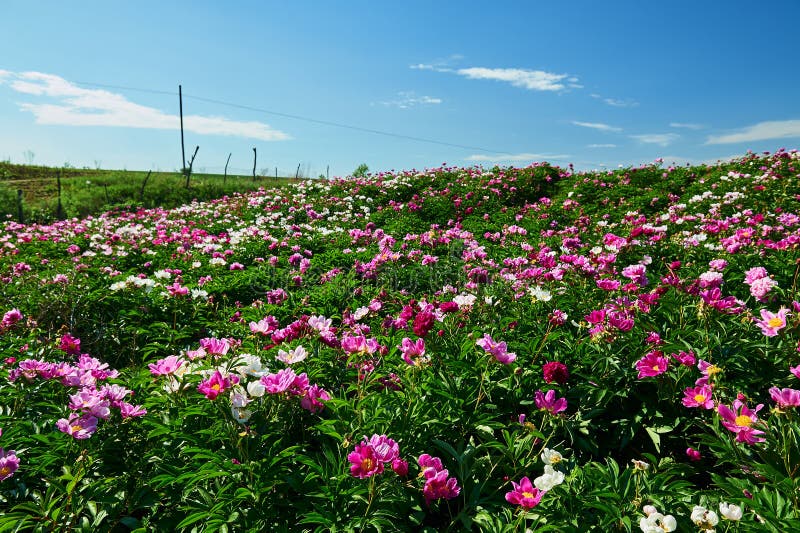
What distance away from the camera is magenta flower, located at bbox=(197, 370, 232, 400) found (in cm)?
186

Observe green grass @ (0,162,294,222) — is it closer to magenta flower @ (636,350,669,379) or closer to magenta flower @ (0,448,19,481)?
magenta flower @ (0,448,19,481)

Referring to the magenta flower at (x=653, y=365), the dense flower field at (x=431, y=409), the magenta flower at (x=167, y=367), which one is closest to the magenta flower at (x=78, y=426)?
the dense flower field at (x=431, y=409)

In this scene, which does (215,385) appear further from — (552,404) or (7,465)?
(552,404)

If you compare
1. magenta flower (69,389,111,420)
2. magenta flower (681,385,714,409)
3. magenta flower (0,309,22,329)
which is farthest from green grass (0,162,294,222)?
magenta flower (681,385,714,409)

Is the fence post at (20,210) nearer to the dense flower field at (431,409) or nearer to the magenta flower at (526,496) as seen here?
the dense flower field at (431,409)

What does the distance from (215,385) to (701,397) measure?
2228 mm

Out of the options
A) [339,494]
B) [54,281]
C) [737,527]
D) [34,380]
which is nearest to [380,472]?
[339,494]

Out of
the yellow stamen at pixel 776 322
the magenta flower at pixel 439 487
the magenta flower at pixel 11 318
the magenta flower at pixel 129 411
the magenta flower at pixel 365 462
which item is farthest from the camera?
the magenta flower at pixel 11 318

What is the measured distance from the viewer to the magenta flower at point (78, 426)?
6.12ft

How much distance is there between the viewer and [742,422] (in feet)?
6.21

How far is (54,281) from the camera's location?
4.99 m

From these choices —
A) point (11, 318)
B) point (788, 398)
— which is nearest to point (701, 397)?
point (788, 398)

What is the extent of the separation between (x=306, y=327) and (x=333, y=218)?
764 centimetres

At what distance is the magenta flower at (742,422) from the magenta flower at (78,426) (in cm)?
266
